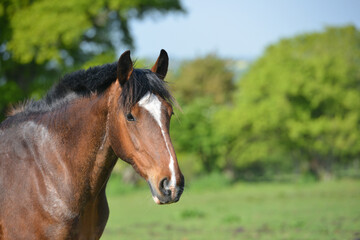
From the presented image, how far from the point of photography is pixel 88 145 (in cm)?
364

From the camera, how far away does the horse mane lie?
344 cm

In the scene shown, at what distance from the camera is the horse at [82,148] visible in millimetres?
3355

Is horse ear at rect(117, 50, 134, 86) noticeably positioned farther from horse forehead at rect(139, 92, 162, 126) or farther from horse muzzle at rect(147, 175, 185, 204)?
horse muzzle at rect(147, 175, 185, 204)

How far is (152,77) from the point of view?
11.7 feet

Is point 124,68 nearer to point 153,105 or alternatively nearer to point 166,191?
point 153,105

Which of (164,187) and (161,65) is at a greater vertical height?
(161,65)

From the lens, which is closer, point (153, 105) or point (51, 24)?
point (153, 105)

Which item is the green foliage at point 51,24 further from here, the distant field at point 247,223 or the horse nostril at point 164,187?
the horse nostril at point 164,187

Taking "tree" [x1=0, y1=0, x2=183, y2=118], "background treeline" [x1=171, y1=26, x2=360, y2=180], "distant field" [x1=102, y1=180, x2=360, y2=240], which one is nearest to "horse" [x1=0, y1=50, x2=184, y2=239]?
"distant field" [x1=102, y1=180, x2=360, y2=240]

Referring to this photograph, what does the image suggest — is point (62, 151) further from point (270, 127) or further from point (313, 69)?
point (313, 69)

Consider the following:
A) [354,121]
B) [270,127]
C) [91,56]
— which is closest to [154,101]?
[91,56]

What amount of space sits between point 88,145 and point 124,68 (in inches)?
28.5

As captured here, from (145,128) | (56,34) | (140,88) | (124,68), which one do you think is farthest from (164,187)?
(56,34)

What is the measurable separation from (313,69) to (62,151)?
33.5 metres
